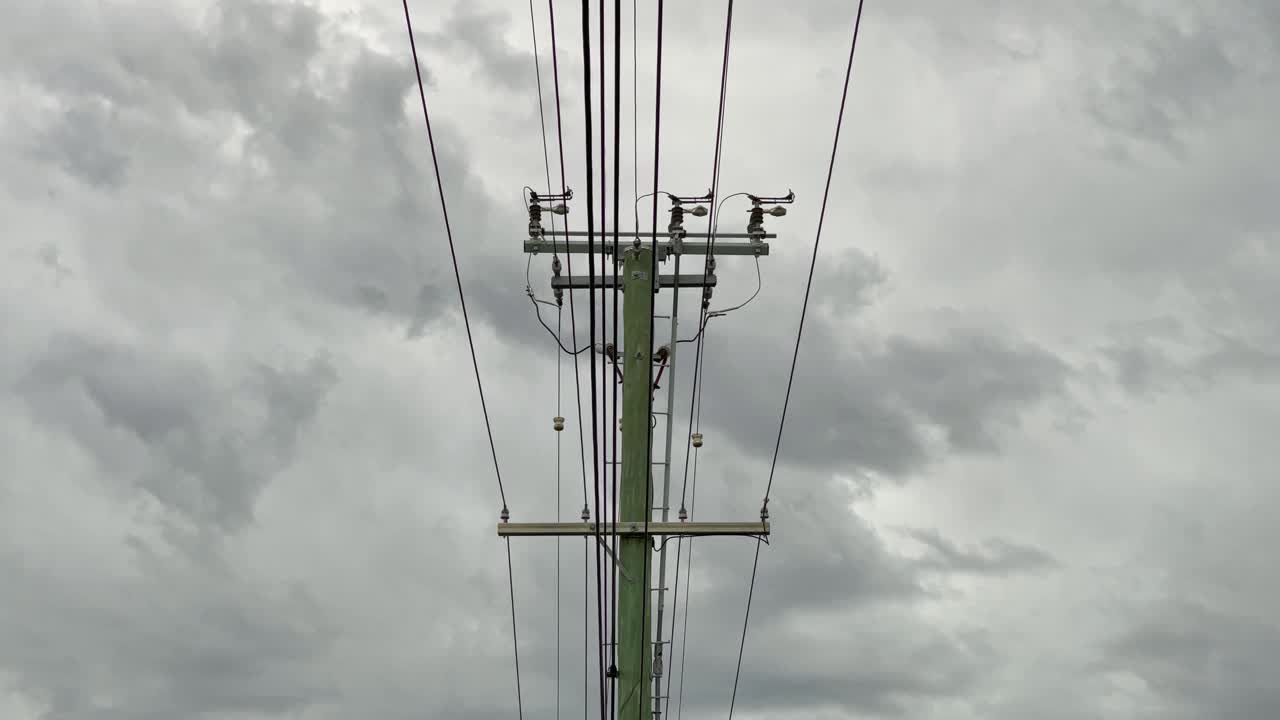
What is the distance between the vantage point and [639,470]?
17.2 metres

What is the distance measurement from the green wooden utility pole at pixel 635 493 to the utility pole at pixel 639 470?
0.01m

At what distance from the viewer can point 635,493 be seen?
1714 cm

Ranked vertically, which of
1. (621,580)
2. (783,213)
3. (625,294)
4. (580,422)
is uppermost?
(783,213)

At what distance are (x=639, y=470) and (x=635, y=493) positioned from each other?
0.31 m

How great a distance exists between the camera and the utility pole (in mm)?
16719

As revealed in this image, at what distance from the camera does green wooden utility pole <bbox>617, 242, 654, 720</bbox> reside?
1659 cm

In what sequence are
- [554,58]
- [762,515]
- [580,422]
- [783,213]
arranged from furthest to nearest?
[783,213], [762,515], [580,422], [554,58]

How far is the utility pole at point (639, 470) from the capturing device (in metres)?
16.7

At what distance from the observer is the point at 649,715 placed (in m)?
16.7

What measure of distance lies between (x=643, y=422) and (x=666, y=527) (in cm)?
145

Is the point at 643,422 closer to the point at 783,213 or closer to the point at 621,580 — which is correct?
the point at 621,580

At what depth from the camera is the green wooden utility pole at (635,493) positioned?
54.4 ft

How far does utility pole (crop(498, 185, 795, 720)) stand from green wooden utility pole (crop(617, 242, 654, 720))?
1 cm

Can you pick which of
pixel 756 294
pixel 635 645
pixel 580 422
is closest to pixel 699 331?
pixel 756 294
